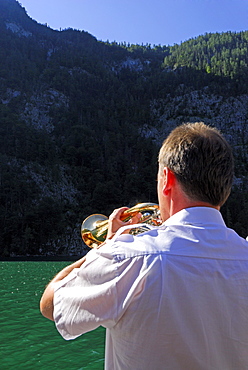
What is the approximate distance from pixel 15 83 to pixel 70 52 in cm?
3476

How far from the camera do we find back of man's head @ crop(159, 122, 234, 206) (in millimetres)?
1292

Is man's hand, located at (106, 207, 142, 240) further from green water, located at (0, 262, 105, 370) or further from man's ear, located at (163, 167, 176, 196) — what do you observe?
green water, located at (0, 262, 105, 370)

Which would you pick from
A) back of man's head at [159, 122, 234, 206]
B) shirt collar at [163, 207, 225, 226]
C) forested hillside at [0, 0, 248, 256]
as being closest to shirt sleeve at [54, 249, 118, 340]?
shirt collar at [163, 207, 225, 226]

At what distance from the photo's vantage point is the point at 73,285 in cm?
121

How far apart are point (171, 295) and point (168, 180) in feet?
1.41

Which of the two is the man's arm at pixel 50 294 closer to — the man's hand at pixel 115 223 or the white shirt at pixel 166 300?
the white shirt at pixel 166 300

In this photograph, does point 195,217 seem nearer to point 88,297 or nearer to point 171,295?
point 171,295

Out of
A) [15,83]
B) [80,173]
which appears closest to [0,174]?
[80,173]

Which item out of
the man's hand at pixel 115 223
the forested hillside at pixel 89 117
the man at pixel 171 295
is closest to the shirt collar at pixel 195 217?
the man at pixel 171 295

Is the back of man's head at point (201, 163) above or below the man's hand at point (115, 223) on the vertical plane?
above

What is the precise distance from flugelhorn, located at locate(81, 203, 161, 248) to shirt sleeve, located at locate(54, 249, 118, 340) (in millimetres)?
345

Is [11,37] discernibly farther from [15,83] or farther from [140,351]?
[140,351]

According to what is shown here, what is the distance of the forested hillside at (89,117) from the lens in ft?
258

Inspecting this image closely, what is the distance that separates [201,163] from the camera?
129cm
